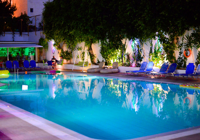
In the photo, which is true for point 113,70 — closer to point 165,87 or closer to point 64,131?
point 165,87

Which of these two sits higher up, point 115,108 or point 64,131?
point 64,131

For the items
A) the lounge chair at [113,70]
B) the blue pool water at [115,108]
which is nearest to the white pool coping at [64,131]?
the blue pool water at [115,108]

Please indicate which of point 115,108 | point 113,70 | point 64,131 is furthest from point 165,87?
point 64,131

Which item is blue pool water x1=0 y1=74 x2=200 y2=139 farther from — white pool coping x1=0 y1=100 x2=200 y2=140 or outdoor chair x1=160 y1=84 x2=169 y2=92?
white pool coping x1=0 y1=100 x2=200 y2=140

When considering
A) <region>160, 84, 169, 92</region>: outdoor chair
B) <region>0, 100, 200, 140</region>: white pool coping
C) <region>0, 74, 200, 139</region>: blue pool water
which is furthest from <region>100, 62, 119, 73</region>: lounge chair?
<region>0, 100, 200, 140</region>: white pool coping

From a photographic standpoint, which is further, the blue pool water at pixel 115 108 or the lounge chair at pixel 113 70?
the lounge chair at pixel 113 70

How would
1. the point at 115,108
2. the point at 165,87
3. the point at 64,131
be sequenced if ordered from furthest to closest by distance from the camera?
the point at 165,87 → the point at 115,108 → the point at 64,131

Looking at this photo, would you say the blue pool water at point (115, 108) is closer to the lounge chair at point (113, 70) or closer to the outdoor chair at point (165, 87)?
the outdoor chair at point (165, 87)

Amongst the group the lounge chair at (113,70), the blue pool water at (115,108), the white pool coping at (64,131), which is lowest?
the blue pool water at (115,108)

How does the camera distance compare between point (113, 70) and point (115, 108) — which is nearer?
point (115, 108)

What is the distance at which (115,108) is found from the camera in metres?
8.26

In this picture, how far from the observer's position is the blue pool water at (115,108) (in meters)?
6.08

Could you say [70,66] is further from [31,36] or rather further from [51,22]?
[31,36]

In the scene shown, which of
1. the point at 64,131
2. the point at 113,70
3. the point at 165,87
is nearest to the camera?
the point at 64,131
